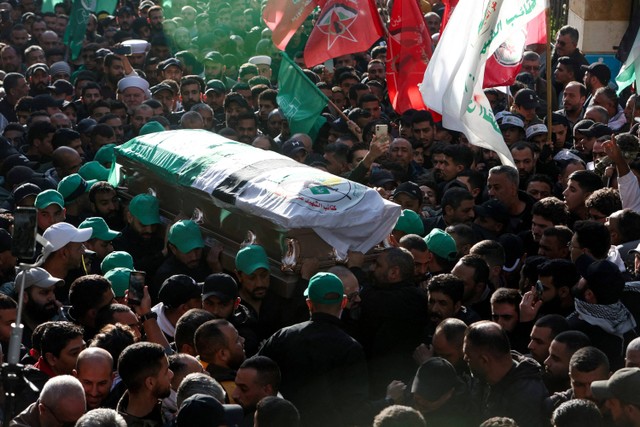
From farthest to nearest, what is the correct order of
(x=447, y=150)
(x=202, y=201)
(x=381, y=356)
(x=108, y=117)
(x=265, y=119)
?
1. (x=265, y=119)
2. (x=108, y=117)
3. (x=447, y=150)
4. (x=202, y=201)
5. (x=381, y=356)

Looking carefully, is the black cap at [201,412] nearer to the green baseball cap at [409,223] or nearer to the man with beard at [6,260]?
the man with beard at [6,260]

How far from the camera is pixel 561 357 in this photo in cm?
552

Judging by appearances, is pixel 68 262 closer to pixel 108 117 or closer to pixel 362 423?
pixel 362 423

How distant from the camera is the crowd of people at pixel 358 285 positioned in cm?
517

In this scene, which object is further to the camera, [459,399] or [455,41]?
[455,41]

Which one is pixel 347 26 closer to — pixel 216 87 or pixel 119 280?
pixel 216 87

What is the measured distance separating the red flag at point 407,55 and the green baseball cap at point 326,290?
4957 millimetres

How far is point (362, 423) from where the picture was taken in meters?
5.55

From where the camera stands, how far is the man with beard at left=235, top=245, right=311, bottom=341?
6.96 metres

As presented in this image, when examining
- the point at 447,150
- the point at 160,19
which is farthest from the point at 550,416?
the point at 160,19

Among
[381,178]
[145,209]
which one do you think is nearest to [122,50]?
[381,178]

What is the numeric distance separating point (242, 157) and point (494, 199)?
6.09 feet

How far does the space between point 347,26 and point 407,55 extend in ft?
3.40

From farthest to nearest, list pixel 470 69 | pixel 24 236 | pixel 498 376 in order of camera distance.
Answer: pixel 470 69
pixel 498 376
pixel 24 236
